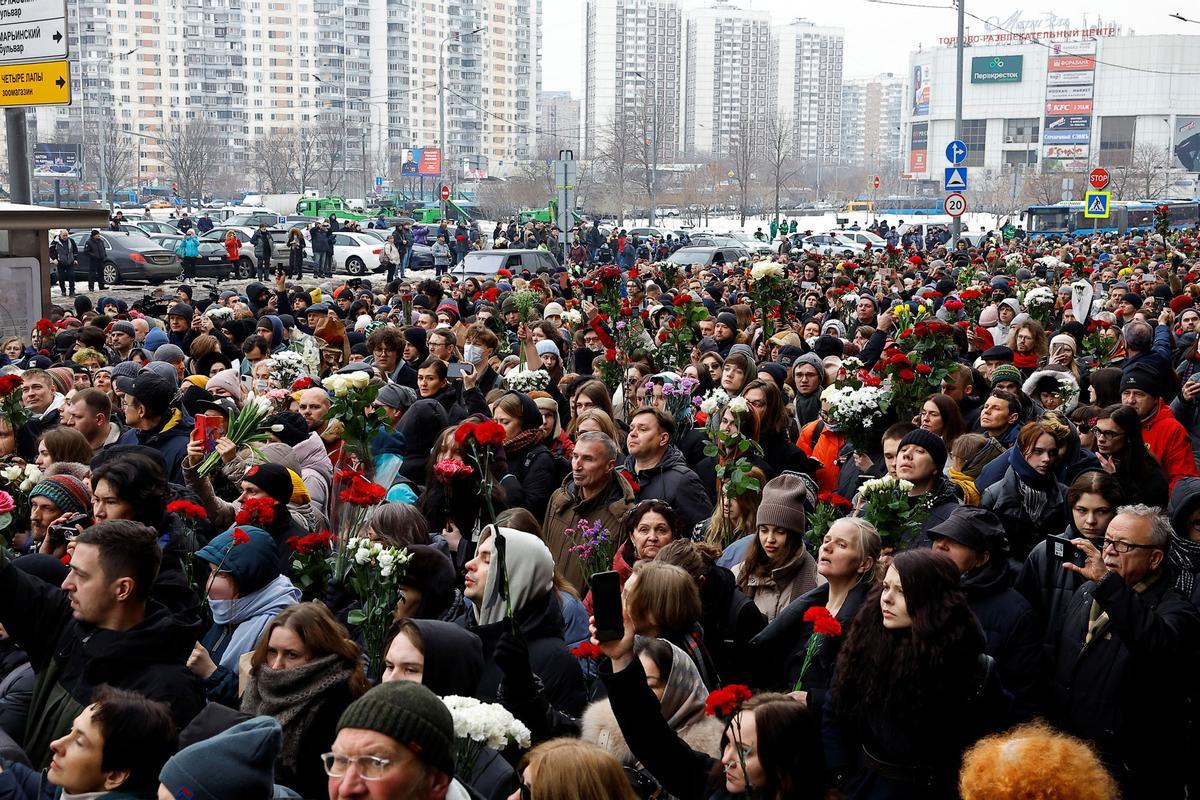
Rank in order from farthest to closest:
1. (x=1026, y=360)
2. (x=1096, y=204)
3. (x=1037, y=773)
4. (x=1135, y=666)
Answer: (x=1096, y=204) → (x=1026, y=360) → (x=1135, y=666) → (x=1037, y=773)

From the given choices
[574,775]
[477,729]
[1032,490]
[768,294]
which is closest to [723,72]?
[768,294]

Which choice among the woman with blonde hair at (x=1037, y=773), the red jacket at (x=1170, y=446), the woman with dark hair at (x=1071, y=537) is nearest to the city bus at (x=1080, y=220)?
the red jacket at (x=1170, y=446)

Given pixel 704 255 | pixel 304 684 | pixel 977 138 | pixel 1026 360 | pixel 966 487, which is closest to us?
pixel 304 684

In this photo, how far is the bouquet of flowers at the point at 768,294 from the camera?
14.2m

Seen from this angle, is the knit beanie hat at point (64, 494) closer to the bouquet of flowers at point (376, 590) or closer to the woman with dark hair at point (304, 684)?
the bouquet of flowers at point (376, 590)

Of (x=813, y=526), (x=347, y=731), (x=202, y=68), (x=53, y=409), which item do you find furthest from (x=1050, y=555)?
(x=202, y=68)

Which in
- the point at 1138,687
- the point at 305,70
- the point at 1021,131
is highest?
the point at 305,70

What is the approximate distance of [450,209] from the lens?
69.9 metres

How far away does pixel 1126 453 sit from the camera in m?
7.66

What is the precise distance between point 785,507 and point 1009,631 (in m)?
1.23

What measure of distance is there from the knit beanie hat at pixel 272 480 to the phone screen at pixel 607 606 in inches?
118

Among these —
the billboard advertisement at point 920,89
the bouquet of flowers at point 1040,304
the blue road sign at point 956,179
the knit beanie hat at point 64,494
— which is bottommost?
the knit beanie hat at point 64,494

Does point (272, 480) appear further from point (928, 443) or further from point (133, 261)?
point (133, 261)

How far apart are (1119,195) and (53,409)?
83216 mm
